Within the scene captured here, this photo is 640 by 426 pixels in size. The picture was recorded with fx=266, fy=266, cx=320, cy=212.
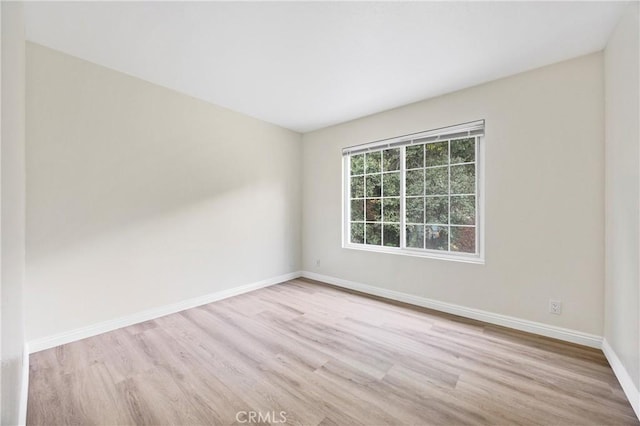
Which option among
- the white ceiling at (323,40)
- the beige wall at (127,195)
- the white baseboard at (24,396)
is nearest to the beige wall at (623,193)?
the white ceiling at (323,40)

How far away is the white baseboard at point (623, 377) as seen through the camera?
154cm

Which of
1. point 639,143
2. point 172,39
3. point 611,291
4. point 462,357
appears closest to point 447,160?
point 639,143

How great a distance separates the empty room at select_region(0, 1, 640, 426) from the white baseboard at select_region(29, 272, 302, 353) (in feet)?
0.07

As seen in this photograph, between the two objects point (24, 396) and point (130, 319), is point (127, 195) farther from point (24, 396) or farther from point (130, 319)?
point (24, 396)

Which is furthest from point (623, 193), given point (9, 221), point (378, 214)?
point (9, 221)

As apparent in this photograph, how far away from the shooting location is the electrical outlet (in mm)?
2369

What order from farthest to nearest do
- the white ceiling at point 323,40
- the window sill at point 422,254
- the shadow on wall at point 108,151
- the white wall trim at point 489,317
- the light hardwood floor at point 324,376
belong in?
the window sill at point 422,254 → the white wall trim at point 489,317 → the shadow on wall at point 108,151 → the white ceiling at point 323,40 → the light hardwood floor at point 324,376

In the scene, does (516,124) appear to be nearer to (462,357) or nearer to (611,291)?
(611,291)

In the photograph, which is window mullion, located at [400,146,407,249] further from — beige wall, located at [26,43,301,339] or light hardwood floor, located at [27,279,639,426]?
beige wall, located at [26,43,301,339]

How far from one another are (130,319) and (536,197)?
4089 millimetres

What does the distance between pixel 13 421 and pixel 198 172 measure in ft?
8.05

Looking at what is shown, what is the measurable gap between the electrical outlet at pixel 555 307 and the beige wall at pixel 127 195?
11.0 feet

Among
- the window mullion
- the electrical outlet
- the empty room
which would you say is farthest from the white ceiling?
the electrical outlet

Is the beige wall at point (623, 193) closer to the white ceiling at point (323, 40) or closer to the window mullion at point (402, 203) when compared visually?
the white ceiling at point (323, 40)
